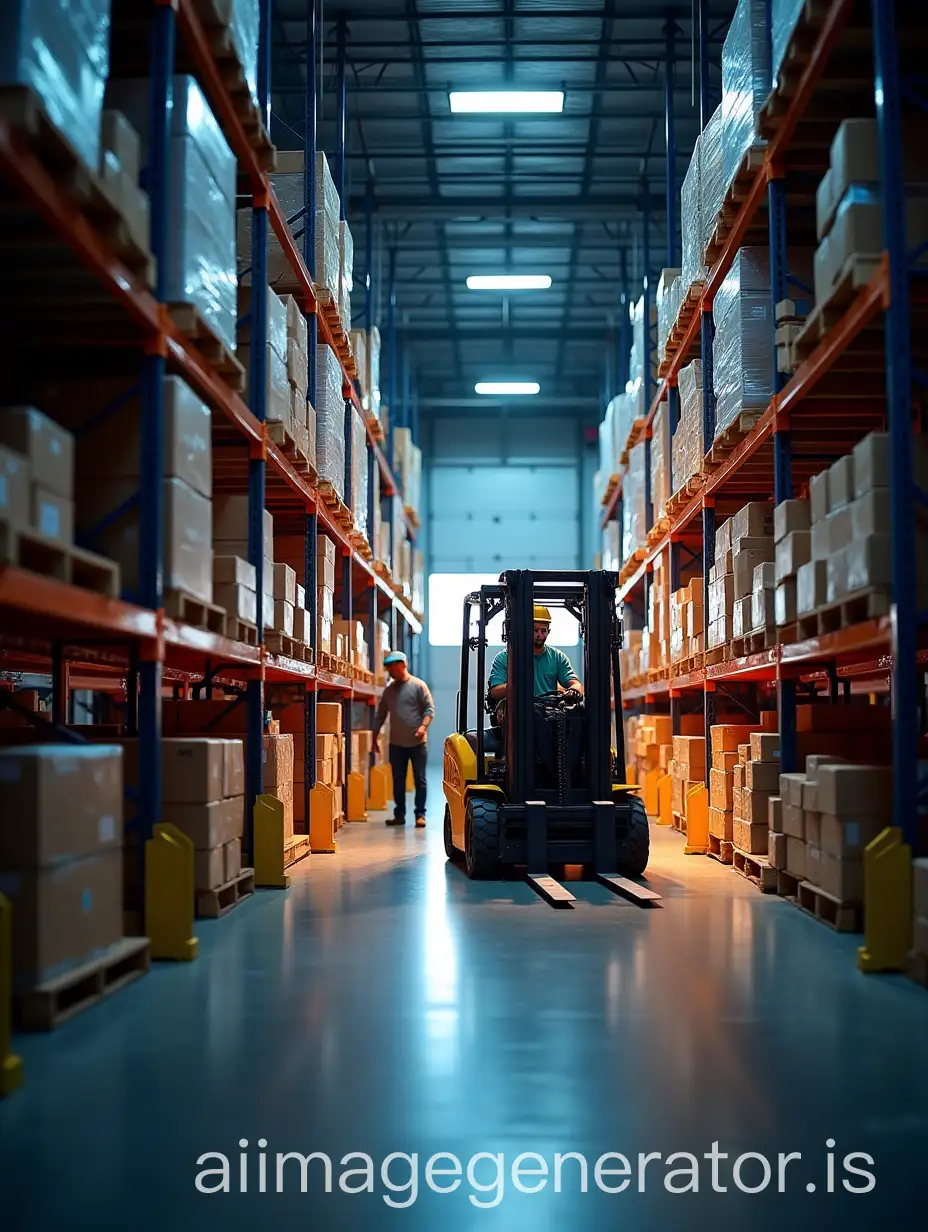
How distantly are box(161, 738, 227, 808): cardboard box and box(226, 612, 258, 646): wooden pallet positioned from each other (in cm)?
98

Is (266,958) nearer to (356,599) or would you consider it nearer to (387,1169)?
(387,1169)

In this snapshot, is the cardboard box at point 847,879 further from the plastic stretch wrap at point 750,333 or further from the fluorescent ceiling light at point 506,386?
the fluorescent ceiling light at point 506,386

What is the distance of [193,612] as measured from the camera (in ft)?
19.5

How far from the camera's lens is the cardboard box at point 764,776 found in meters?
7.86

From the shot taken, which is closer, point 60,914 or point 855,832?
point 60,914

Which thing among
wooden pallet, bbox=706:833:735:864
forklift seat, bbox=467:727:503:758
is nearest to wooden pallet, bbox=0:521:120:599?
forklift seat, bbox=467:727:503:758

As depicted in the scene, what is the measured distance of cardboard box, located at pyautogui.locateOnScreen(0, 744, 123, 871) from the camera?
3.99 m

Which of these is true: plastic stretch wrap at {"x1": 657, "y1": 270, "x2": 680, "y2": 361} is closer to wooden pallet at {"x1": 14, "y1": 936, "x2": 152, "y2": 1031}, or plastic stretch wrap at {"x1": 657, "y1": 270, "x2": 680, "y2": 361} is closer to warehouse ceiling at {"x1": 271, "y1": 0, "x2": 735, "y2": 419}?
warehouse ceiling at {"x1": 271, "y1": 0, "x2": 735, "y2": 419}

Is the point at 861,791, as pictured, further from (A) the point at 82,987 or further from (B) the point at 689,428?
(B) the point at 689,428

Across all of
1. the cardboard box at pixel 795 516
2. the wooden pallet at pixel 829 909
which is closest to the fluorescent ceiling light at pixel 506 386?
the cardboard box at pixel 795 516

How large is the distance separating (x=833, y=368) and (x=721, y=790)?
10.9 ft

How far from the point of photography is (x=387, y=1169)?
277 cm

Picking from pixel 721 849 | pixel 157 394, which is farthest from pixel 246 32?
pixel 721 849

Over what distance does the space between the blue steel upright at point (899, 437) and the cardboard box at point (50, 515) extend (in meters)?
3.42
